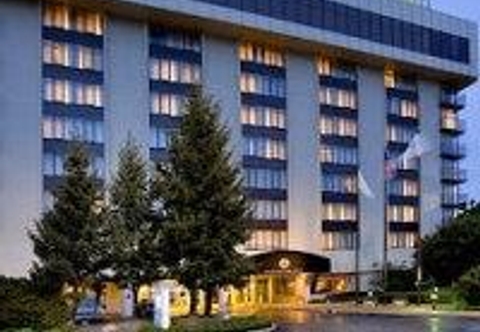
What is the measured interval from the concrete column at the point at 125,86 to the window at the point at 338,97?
2629 centimetres

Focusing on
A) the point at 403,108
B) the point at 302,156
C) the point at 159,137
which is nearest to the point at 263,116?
the point at 302,156

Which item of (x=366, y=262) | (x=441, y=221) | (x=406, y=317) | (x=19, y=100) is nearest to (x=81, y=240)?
(x=406, y=317)

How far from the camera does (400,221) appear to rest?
13288cm

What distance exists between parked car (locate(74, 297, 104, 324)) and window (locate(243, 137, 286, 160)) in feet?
124

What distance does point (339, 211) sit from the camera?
124 m

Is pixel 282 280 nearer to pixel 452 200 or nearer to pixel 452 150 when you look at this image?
pixel 452 200

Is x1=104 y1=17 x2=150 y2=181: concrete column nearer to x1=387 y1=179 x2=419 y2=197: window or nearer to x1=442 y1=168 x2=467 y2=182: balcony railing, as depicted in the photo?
x1=387 y1=179 x2=419 y2=197: window

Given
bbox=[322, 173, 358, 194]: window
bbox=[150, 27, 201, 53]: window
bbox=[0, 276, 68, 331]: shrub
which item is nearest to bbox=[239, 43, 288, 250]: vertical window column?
bbox=[322, 173, 358, 194]: window

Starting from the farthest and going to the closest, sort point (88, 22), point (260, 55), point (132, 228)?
point (260, 55) → point (88, 22) → point (132, 228)

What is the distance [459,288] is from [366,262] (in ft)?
144

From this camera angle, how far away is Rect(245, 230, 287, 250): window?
114 metres

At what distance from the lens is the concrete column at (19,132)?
92.6 meters

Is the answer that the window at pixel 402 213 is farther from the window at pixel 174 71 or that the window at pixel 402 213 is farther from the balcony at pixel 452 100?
the window at pixel 174 71

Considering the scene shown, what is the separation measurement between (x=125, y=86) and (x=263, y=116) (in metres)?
19.1
